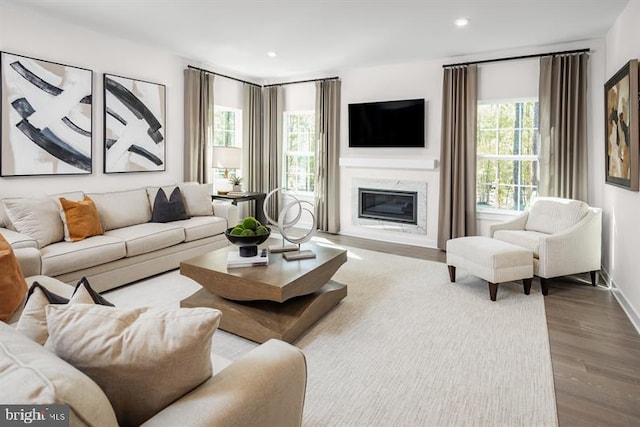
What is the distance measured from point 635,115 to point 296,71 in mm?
4551

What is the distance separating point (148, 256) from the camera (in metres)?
3.92

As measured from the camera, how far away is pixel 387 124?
5.72 metres

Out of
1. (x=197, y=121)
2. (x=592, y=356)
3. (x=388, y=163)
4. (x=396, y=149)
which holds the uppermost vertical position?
(x=197, y=121)

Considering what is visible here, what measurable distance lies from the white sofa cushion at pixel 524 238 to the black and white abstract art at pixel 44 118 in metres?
4.49

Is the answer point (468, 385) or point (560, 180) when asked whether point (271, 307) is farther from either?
point (560, 180)

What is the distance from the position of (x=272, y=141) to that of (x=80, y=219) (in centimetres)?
379

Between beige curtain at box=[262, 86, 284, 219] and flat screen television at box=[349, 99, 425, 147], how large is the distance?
140 cm

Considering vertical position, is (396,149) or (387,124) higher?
(387,124)

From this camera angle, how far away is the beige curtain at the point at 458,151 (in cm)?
505

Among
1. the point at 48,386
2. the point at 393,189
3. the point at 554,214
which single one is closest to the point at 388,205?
the point at 393,189

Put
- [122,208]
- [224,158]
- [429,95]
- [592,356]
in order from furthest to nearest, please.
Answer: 1. [224,158]
2. [429,95]
3. [122,208]
4. [592,356]

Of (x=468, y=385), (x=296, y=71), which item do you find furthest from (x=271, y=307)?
(x=296, y=71)

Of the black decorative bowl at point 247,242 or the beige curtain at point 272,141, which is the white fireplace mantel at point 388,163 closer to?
the beige curtain at point 272,141

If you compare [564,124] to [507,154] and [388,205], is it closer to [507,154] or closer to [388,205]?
[507,154]
